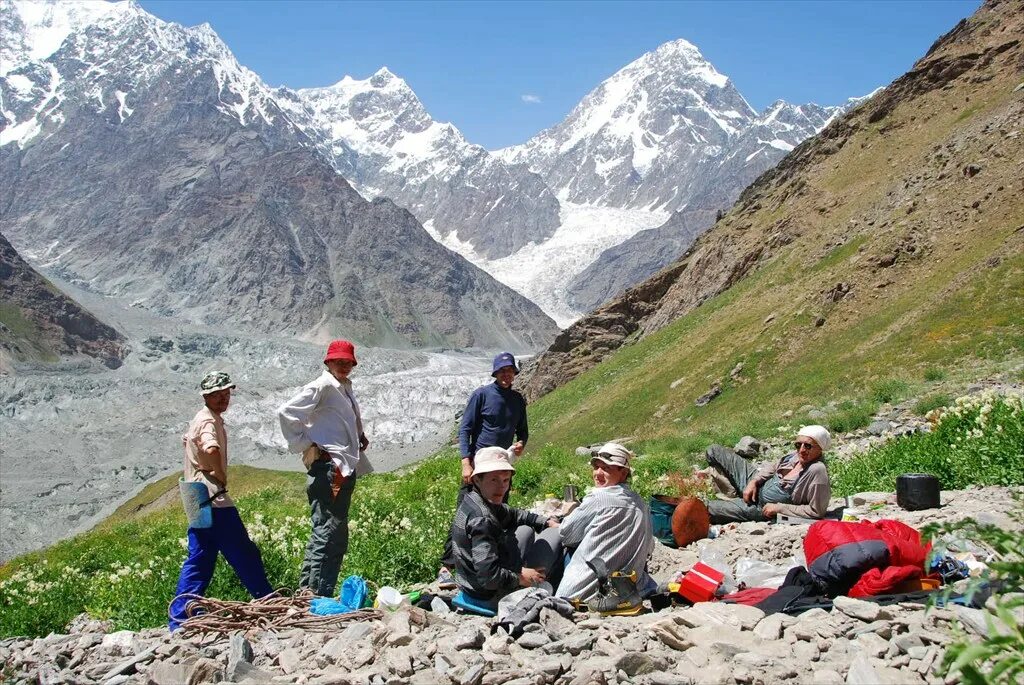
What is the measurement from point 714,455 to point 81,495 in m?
93.1

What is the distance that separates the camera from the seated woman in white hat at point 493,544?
6.98 meters

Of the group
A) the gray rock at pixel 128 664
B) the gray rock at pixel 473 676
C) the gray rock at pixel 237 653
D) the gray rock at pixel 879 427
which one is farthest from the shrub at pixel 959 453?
the gray rock at pixel 128 664

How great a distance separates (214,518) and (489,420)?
3.46m

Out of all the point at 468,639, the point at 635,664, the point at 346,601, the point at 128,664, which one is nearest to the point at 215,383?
the point at 346,601

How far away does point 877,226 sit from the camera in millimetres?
34594

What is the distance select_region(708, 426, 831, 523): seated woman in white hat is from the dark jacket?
14.6 ft

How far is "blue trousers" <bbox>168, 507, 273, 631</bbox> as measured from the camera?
754 cm

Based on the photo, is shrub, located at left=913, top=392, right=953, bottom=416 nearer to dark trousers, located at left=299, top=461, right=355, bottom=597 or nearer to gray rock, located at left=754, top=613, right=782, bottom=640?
gray rock, located at left=754, top=613, right=782, bottom=640

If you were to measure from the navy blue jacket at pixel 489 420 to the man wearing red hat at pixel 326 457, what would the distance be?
1.82m

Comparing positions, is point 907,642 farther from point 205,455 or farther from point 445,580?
point 205,455

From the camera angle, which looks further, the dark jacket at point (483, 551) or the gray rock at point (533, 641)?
the dark jacket at point (483, 551)

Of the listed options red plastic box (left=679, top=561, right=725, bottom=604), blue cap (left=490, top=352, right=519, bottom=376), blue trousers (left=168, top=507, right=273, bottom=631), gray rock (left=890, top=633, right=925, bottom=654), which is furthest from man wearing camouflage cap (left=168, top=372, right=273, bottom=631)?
gray rock (left=890, top=633, right=925, bottom=654)

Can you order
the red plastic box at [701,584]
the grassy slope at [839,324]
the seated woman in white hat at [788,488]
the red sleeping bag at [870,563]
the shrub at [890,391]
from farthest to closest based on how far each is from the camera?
the grassy slope at [839,324]
the shrub at [890,391]
the seated woman in white hat at [788,488]
the red plastic box at [701,584]
the red sleeping bag at [870,563]

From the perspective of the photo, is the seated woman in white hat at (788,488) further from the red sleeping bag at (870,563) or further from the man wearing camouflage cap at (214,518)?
the man wearing camouflage cap at (214,518)
